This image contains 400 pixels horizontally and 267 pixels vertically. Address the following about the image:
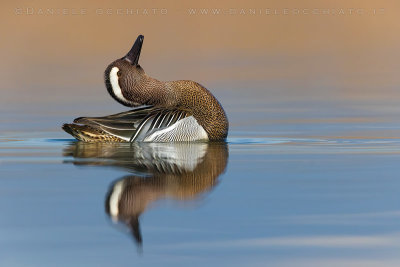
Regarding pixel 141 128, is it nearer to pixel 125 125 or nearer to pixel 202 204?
pixel 125 125

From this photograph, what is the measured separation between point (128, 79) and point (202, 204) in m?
5.64

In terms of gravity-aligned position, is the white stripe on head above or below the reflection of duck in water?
above

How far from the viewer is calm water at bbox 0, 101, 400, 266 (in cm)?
657

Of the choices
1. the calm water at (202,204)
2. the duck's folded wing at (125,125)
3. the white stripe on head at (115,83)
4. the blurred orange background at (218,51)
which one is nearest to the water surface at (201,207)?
the calm water at (202,204)

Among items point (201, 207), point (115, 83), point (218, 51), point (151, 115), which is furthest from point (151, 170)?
point (218, 51)

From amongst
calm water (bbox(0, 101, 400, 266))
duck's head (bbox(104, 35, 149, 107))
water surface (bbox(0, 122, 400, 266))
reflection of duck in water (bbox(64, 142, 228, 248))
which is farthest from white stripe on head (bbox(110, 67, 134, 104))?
water surface (bbox(0, 122, 400, 266))

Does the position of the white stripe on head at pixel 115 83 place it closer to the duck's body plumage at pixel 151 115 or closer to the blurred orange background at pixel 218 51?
the duck's body plumage at pixel 151 115

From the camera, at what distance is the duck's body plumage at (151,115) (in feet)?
43.0

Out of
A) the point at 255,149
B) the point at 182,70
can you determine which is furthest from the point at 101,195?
the point at 182,70

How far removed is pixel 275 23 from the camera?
3853 cm

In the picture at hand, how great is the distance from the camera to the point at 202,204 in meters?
8.10

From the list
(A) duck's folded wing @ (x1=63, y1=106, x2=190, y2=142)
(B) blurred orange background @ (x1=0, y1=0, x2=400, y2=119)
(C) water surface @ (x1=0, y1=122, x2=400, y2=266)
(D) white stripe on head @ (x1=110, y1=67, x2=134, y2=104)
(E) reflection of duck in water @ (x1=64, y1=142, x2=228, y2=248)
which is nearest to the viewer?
(C) water surface @ (x1=0, y1=122, x2=400, y2=266)

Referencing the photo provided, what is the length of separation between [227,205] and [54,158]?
12.1ft

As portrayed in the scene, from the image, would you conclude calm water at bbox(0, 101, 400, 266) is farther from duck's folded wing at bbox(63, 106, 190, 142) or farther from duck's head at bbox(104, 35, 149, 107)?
duck's head at bbox(104, 35, 149, 107)
